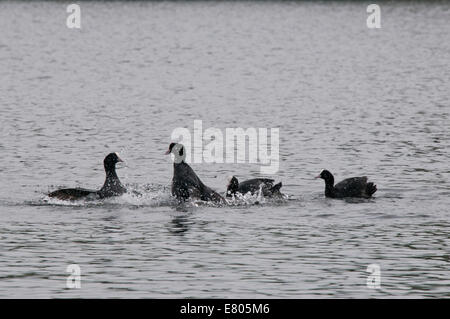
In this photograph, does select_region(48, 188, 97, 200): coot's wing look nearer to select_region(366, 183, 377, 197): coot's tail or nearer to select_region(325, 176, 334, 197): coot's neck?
select_region(325, 176, 334, 197): coot's neck

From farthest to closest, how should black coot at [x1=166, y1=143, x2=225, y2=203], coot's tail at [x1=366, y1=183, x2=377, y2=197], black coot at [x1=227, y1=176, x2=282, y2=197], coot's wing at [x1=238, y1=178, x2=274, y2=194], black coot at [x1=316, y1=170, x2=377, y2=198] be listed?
black coot at [x1=316, y1=170, x2=377, y2=198] < coot's tail at [x1=366, y1=183, x2=377, y2=197] < coot's wing at [x1=238, y1=178, x2=274, y2=194] < black coot at [x1=227, y1=176, x2=282, y2=197] < black coot at [x1=166, y1=143, x2=225, y2=203]

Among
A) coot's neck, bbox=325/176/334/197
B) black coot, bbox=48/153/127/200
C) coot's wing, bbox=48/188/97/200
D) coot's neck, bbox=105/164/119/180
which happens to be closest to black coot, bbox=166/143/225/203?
black coot, bbox=48/153/127/200

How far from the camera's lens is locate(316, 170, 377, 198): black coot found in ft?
88.8

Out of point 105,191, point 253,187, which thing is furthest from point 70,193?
point 253,187

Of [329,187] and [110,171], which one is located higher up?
[110,171]

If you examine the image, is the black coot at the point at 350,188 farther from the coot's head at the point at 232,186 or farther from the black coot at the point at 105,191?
the black coot at the point at 105,191

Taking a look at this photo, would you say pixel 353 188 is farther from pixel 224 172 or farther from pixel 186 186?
pixel 224 172

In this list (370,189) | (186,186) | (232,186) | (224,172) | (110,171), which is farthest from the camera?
(224,172)

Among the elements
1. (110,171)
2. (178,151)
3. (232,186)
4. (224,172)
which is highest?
(178,151)

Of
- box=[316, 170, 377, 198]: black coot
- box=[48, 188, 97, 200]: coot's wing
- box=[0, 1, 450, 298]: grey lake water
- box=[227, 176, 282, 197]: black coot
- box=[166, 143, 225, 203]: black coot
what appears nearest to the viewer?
box=[0, 1, 450, 298]: grey lake water

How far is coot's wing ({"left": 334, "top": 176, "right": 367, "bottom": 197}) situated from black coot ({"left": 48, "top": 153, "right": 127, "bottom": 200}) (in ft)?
16.9

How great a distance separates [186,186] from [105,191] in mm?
1866

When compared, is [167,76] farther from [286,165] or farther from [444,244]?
[444,244]

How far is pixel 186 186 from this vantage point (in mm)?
26125
